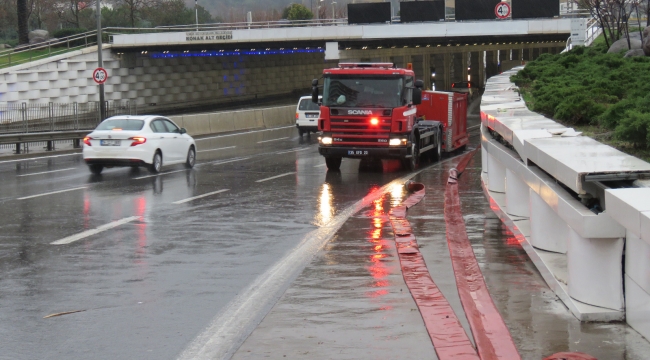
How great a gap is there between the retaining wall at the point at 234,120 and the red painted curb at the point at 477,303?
98.5ft

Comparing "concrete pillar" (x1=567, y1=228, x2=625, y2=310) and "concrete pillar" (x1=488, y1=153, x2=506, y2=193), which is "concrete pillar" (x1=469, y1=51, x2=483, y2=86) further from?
"concrete pillar" (x1=567, y1=228, x2=625, y2=310)

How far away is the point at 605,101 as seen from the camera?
→ 485 inches

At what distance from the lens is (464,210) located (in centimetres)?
1401

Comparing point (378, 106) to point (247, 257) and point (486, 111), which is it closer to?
point (486, 111)

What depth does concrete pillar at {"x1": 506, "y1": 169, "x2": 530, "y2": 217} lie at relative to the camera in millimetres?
10703

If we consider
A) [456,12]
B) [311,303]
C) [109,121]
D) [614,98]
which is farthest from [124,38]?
[311,303]

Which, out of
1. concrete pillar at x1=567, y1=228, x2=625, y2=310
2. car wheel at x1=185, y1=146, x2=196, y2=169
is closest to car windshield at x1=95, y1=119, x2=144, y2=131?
car wheel at x1=185, y1=146, x2=196, y2=169

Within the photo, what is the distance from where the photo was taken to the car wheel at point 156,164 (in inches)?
885

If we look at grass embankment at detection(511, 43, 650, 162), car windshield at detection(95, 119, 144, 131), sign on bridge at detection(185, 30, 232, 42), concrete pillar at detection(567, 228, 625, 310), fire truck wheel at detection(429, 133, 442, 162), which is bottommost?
fire truck wheel at detection(429, 133, 442, 162)

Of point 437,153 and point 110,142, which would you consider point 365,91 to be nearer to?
point 437,153

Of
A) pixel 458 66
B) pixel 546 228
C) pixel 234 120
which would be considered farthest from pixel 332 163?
pixel 458 66

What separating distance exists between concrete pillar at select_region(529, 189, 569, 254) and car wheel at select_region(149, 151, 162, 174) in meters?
14.9

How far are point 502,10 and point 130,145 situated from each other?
37972mm

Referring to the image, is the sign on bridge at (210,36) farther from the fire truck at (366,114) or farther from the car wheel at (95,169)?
the car wheel at (95,169)
